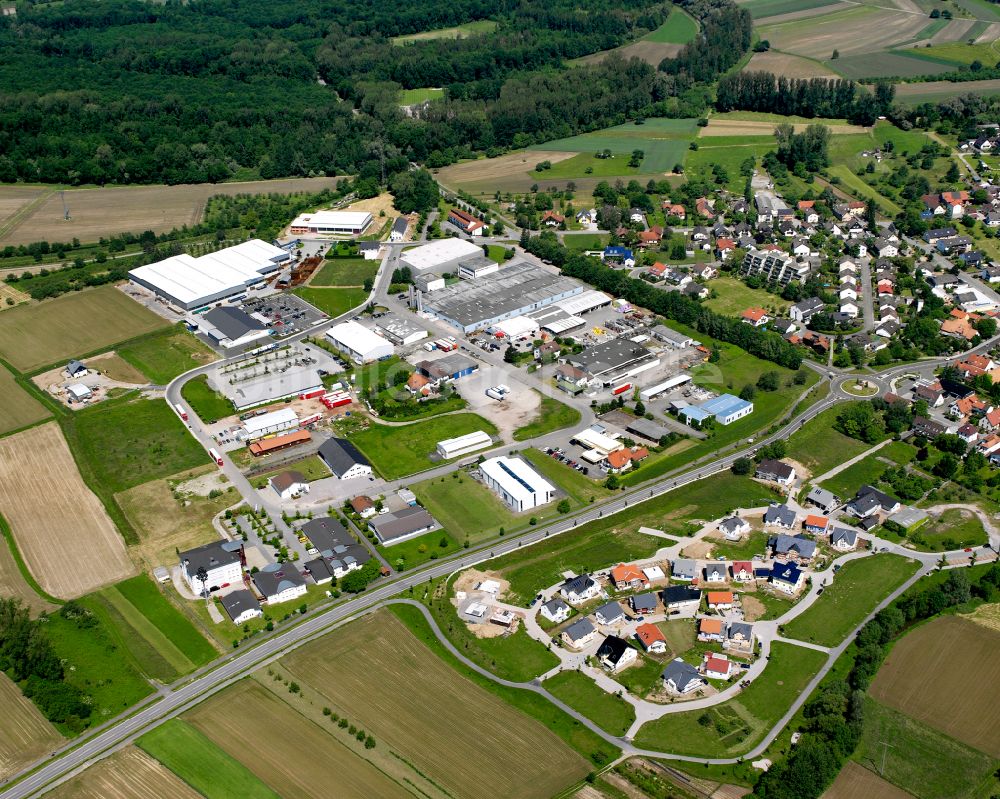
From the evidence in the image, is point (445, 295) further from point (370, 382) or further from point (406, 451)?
point (406, 451)

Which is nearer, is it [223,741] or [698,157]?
[223,741]

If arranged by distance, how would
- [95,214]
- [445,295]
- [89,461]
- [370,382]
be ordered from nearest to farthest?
[89,461] → [370,382] → [445,295] → [95,214]

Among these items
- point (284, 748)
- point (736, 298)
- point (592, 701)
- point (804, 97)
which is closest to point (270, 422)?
point (284, 748)

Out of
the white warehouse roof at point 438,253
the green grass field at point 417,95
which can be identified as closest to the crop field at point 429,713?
the white warehouse roof at point 438,253

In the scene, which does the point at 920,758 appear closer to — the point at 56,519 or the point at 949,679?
the point at 949,679

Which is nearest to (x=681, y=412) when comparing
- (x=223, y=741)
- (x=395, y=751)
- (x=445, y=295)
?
(x=445, y=295)

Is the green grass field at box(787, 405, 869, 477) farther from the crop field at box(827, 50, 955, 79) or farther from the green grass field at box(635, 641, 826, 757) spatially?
the crop field at box(827, 50, 955, 79)
